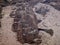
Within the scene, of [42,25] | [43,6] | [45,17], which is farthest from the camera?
[43,6]

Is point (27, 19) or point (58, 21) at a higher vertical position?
point (27, 19)

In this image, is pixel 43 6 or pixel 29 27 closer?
pixel 29 27

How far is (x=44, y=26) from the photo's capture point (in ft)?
10.8

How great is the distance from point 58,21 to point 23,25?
47.0 inches

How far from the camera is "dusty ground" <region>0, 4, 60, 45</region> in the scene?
2707 millimetres

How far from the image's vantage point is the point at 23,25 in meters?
2.72

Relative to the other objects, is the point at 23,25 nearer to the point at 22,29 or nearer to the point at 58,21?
the point at 22,29

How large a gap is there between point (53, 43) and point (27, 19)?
73 cm

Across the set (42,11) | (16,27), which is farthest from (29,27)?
(42,11)

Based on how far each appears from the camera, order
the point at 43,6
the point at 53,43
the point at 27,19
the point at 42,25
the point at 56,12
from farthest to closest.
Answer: the point at 43,6 < the point at 56,12 < the point at 42,25 < the point at 27,19 < the point at 53,43

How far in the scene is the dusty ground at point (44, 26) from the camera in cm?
271

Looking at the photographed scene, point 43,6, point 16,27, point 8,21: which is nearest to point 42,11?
point 43,6

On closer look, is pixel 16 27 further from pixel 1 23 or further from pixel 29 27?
pixel 1 23

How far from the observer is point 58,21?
3.53m
